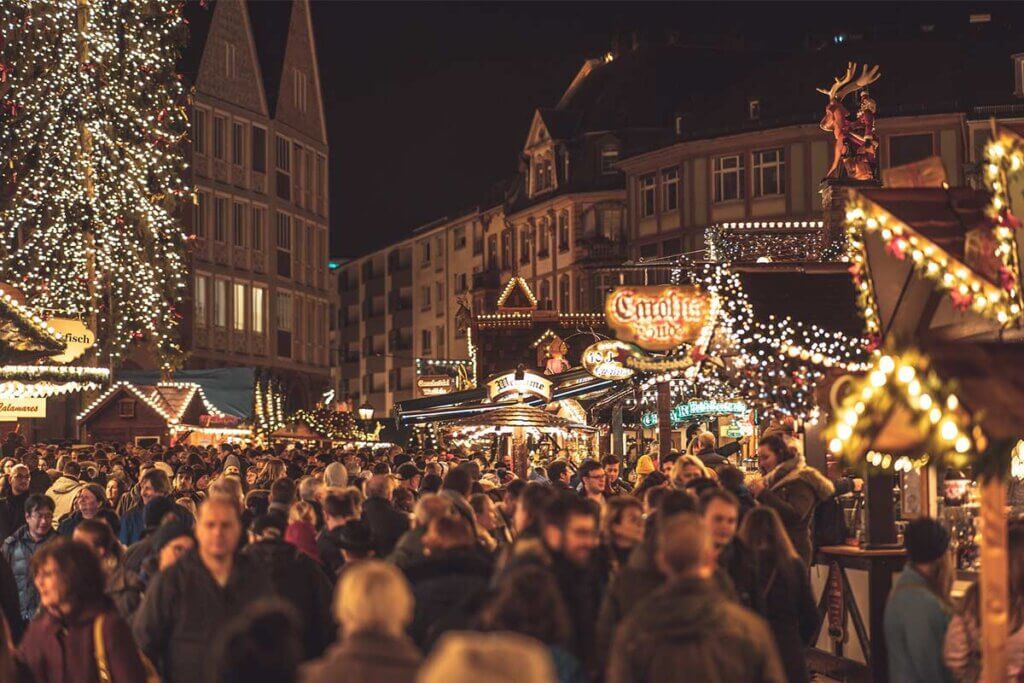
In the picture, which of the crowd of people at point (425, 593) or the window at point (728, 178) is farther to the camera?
the window at point (728, 178)

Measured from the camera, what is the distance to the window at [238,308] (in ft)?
206

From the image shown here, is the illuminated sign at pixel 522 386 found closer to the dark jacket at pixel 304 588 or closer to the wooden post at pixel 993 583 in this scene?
the dark jacket at pixel 304 588

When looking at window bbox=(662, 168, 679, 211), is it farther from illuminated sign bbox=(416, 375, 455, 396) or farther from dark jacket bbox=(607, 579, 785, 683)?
dark jacket bbox=(607, 579, 785, 683)

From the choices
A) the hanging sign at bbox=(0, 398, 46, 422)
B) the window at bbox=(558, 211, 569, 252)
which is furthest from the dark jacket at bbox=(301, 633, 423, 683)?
the window at bbox=(558, 211, 569, 252)

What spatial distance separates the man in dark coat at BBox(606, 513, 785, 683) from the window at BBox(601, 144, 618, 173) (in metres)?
65.5

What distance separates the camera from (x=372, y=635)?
596 cm

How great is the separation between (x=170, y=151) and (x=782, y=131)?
19.5 m

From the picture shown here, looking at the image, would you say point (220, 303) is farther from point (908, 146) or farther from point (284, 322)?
point (908, 146)

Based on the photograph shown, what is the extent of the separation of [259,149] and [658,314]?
43365 millimetres

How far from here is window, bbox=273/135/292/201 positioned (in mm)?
65875

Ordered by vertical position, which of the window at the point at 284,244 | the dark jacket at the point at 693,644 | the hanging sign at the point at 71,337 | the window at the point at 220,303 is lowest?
the dark jacket at the point at 693,644

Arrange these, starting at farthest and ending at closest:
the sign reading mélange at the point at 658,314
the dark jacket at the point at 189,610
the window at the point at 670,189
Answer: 1. the window at the point at 670,189
2. the sign reading mélange at the point at 658,314
3. the dark jacket at the point at 189,610

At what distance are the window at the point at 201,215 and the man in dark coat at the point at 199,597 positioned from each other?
51.8 m

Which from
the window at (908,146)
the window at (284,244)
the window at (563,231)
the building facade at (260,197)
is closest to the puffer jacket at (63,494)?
the building facade at (260,197)
